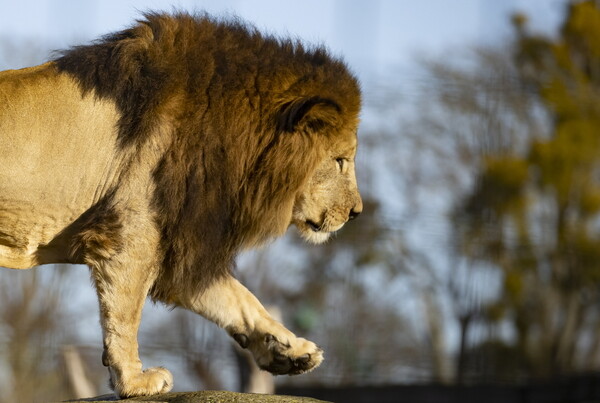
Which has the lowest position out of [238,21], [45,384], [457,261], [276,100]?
[45,384]

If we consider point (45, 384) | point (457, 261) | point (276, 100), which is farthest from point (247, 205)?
point (457, 261)

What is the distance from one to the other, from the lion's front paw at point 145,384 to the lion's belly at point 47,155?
62cm

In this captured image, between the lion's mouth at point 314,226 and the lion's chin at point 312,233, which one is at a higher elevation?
the lion's mouth at point 314,226

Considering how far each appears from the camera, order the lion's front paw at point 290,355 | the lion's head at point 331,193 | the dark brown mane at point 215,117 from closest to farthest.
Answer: the dark brown mane at point 215,117
the lion's front paw at point 290,355
the lion's head at point 331,193

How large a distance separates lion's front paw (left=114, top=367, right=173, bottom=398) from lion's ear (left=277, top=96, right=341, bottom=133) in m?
1.10

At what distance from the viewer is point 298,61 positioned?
14.9 ft

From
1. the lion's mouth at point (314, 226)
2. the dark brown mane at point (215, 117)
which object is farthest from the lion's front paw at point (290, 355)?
the lion's mouth at point (314, 226)

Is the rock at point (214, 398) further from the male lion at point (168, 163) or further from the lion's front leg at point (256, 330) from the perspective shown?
the lion's front leg at point (256, 330)

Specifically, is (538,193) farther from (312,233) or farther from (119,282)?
(119,282)

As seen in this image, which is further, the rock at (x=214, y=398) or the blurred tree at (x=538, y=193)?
the blurred tree at (x=538, y=193)

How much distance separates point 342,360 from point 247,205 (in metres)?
7.90

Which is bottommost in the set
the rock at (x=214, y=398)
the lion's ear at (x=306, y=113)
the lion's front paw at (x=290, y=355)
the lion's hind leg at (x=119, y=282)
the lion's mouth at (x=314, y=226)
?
the rock at (x=214, y=398)

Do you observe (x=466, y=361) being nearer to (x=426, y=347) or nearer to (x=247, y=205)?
(x=426, y=347)

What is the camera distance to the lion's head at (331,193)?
4.65 meters
